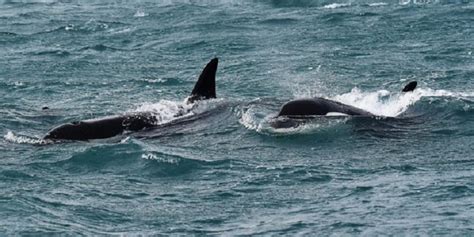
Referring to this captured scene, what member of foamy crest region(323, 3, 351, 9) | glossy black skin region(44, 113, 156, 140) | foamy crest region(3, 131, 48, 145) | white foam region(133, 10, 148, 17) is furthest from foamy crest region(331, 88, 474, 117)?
white foam region(133, 10, 148, 17)

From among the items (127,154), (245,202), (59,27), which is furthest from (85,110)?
(59,27)

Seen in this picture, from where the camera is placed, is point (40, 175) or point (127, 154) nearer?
point (40, 175)

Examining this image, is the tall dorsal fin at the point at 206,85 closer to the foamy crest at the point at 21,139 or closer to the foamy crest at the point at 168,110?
the foamy crest at the point at 168,110

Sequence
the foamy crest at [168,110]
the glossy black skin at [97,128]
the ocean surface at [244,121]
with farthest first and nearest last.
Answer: the foamy crest at [168,110], the glossy black skin at [97,128], the ocean surface at [244,121]

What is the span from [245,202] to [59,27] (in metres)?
23.2

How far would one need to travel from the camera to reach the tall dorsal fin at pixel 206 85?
2308 cm

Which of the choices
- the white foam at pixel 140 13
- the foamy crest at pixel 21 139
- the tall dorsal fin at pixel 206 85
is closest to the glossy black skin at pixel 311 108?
the tall dorsal fin at pixel 206 85

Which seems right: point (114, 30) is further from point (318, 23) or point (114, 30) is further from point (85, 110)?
point (85, 110)

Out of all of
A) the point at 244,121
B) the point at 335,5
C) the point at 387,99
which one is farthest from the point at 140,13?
the point at 244,121

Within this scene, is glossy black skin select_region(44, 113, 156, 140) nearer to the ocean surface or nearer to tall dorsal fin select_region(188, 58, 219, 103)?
the ocean surface

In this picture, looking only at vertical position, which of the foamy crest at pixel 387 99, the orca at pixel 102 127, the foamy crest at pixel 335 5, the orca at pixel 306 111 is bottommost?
the foamy crest at pixel 387 99

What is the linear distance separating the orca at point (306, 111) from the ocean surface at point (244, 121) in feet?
1.03

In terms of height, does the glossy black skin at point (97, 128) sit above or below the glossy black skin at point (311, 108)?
below

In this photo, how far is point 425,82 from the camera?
25406 millimetres
